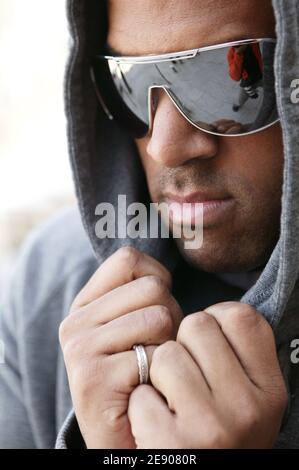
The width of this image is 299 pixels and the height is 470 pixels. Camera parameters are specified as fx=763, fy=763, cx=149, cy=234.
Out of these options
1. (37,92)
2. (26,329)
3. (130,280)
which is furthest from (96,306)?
(37,92)

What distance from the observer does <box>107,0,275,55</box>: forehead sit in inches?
74.9

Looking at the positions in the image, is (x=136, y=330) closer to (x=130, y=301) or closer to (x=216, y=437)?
(x=130, y=301)

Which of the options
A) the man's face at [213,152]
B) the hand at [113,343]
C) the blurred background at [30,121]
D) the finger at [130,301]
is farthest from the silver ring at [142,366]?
the blurred background at [30,121]

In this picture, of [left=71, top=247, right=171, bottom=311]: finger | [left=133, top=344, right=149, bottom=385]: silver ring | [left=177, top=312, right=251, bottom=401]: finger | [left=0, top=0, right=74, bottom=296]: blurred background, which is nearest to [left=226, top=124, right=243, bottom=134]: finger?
[left=71, top=247, right=171, bottom=311]: finger

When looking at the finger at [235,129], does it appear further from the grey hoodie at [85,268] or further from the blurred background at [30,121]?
the blurred background at [30,121]

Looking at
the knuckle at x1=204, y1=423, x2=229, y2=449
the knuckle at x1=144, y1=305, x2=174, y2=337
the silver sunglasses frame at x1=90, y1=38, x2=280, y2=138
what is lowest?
the knuckle at x1=204, y1=423, x2=229, y2=449

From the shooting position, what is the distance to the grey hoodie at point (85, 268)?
5.90 feet

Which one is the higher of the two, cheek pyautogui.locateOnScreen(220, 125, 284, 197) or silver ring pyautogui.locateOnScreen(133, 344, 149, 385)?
cheek pyautogui.locateOnScreen(220, 125, 284, 197)

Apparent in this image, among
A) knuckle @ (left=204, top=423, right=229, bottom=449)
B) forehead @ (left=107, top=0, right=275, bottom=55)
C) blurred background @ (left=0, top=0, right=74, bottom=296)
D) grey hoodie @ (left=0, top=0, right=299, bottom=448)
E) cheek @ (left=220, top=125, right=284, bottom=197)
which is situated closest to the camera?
knuckle @ (left=204, top=423, right=229, bottom=449)

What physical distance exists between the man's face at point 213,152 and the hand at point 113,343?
276 millimetres

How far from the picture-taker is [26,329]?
2580mm

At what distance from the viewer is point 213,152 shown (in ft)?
6.56

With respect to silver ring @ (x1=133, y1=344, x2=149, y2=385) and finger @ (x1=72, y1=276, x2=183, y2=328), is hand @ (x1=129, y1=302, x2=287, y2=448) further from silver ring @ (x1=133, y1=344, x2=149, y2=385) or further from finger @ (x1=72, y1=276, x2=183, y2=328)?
finger @ (x1=72, y1=276, x2=183, y2=328)

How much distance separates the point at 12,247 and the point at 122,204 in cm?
255
